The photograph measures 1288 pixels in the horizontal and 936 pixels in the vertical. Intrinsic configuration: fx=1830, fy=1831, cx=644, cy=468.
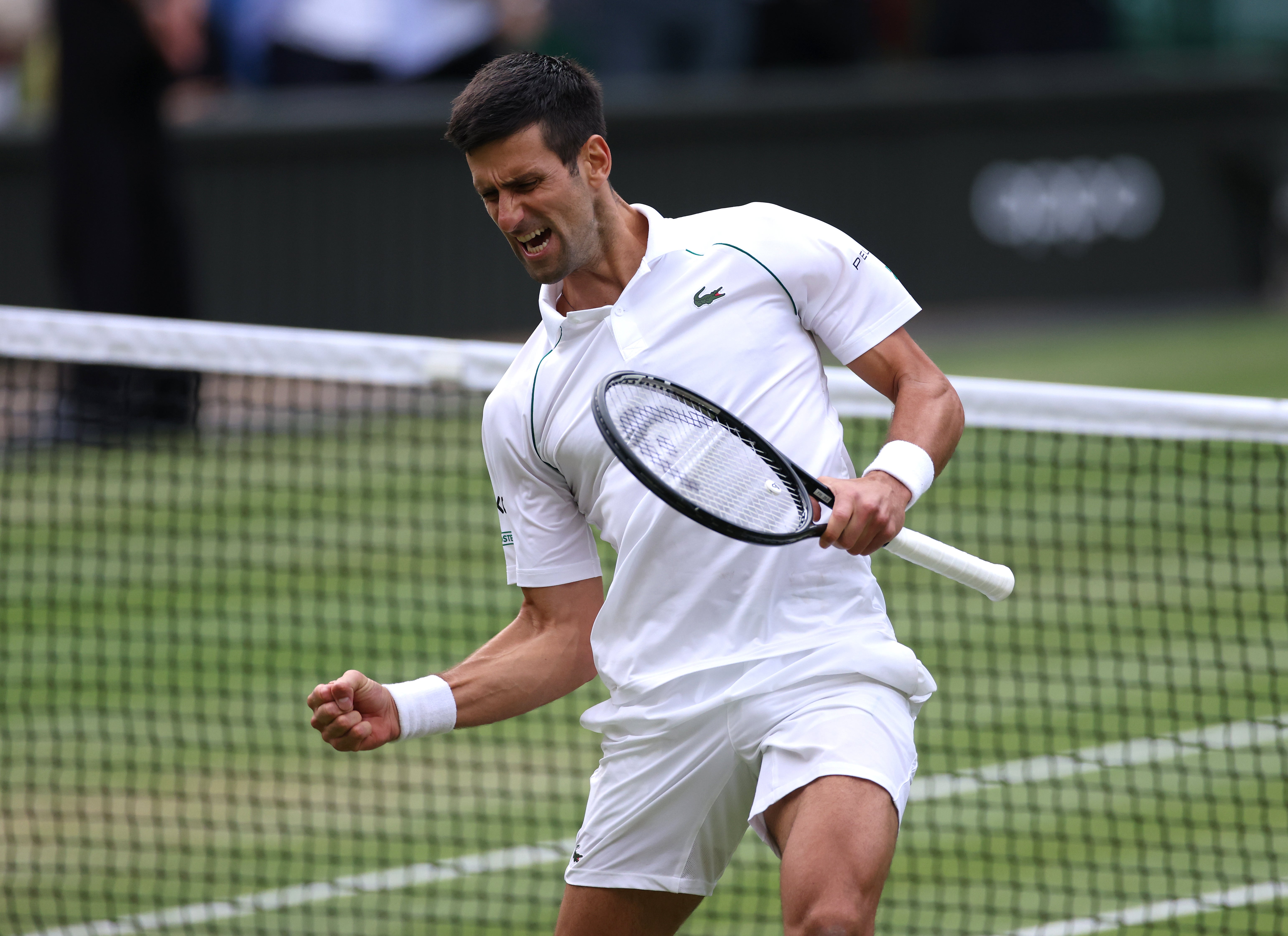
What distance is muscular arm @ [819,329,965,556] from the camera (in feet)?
10.0

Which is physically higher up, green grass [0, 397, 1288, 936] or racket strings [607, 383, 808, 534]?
racket strings [607, 383, 808, 534]

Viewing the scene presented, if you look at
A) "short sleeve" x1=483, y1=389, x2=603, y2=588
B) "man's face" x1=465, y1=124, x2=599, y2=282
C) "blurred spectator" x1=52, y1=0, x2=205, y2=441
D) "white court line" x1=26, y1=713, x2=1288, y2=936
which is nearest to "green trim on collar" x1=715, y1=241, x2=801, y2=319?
"man's face" x1=465, y1=124, x2=599, y2=282

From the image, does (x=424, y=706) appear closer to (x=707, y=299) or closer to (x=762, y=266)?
(x=707, y=299)

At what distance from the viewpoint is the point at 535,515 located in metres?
3.62

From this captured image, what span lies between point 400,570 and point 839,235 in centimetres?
585

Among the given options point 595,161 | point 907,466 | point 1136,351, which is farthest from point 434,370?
point 1136,351

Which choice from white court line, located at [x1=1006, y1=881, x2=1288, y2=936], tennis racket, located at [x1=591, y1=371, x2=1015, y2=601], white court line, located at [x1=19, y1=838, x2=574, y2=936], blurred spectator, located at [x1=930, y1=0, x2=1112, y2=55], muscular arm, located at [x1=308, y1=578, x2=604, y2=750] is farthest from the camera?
blurred spectator, located at [x1=930, y1=0, x2=1112, y2=55]

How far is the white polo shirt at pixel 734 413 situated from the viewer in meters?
3.39

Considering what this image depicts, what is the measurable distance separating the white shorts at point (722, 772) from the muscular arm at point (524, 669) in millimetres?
193

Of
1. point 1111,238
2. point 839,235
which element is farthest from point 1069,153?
point 839,235

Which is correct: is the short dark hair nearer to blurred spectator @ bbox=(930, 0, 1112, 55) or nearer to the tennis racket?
the tennis racket

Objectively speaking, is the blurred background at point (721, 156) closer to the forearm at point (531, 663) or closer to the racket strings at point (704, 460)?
the forearm at point (531, 663)

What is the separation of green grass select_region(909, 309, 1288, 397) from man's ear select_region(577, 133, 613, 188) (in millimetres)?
9411

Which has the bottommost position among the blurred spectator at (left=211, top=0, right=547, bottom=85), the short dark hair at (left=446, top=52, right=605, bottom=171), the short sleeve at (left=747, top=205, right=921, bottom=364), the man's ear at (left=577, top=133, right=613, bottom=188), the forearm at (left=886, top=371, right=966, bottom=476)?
the blurred spectator at (left=211, top=0, right=547, bottom=85)
